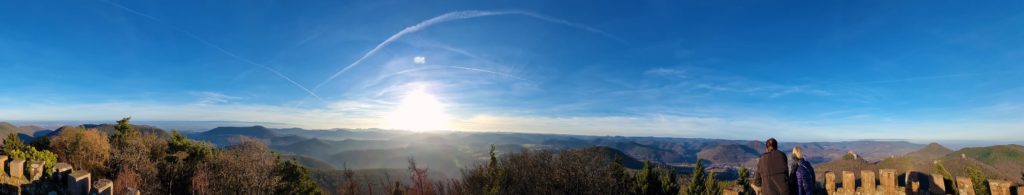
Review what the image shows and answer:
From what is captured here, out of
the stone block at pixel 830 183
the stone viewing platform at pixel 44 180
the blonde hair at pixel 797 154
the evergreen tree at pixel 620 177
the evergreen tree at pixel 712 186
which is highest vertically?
the blonde hair at pixel 797 154

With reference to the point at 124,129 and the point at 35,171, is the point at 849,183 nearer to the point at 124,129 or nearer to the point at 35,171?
the point at 35,171

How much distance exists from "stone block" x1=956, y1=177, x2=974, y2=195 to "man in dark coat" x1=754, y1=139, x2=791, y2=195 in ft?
7.10

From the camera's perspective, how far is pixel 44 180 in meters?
10.8

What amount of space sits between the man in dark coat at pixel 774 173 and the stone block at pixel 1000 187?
2.44m

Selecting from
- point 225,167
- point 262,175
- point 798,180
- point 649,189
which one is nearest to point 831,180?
point 798,180

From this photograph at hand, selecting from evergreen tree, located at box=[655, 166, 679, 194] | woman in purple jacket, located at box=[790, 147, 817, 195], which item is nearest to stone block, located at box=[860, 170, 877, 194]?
woman in purple jacket, located at box=[790, 147, 817, 195]

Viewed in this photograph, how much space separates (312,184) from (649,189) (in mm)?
36200

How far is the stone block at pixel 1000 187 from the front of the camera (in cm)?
631

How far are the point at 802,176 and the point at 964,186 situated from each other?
2.03 meters

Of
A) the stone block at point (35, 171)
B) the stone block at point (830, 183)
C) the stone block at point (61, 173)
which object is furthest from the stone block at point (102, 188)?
the stone block at point (830, 183)

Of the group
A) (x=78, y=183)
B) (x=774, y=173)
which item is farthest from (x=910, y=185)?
(x=78, y=183)

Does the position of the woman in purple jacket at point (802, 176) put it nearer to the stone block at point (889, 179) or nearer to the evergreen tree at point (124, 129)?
the stone block at point (889, 179)

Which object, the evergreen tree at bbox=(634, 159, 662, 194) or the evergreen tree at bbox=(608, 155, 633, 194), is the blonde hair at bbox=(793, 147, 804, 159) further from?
the evergreen tree at bbox=(634, 159, 662, 194)

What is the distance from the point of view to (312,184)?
38188 millimetres
